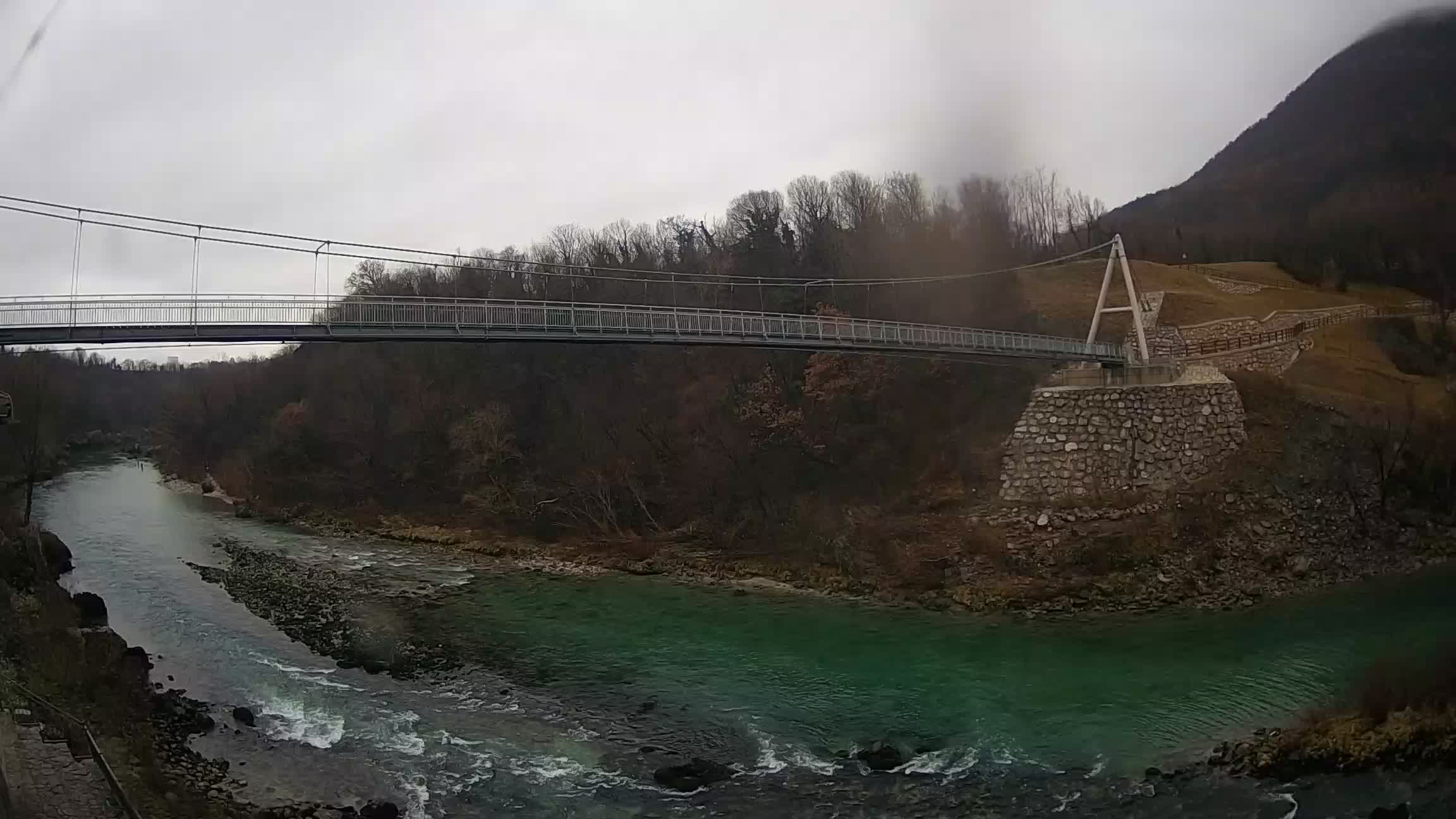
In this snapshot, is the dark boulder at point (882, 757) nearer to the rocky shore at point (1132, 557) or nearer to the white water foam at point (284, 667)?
the rocky shore at point (1132, 557)

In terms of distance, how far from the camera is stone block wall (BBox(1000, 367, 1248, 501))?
25672 millimetres

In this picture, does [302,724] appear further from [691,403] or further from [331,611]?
[691,403]

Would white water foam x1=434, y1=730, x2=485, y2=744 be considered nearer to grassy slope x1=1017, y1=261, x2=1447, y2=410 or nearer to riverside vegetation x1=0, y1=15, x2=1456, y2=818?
riverside vegetation x1=0, y1=15, x2=1456, y2=818

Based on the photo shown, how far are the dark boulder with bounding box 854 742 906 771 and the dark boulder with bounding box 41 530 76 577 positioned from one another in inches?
1011

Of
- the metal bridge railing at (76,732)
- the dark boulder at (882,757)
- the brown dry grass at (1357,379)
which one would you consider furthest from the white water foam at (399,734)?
the brown dry grass at (1357,379)

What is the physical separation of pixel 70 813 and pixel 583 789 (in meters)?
6.44

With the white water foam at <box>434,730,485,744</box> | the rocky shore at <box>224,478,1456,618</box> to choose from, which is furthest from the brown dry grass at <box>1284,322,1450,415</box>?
the white water foam at <box>434,730,485,744</box>

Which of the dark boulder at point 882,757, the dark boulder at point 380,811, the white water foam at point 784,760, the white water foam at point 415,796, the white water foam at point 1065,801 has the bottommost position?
the white water foam at point 415,796

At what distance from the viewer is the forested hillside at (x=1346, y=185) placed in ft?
132

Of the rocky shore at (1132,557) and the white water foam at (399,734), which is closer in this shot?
the white water foam at (399,734)

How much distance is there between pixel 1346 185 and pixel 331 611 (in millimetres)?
60802

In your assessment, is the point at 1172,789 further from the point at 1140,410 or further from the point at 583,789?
the point at 1140,410

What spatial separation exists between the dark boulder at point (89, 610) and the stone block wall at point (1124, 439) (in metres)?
25.6

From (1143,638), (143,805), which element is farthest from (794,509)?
(143,805)
